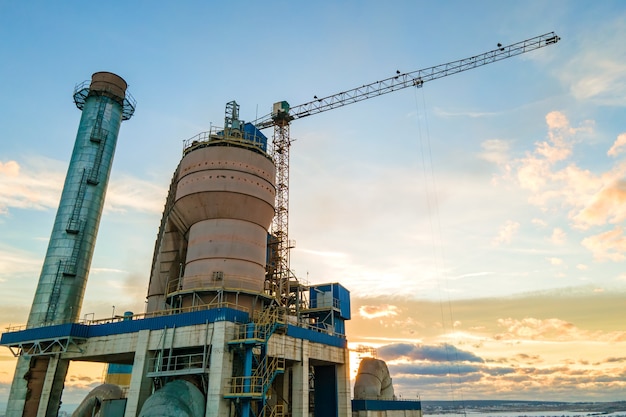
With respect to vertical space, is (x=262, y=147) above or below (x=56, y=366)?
above

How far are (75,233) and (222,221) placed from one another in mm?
19564

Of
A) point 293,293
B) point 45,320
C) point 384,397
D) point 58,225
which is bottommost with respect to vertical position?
point 384,397

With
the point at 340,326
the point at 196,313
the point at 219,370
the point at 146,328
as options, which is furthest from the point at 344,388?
the point at 146,328

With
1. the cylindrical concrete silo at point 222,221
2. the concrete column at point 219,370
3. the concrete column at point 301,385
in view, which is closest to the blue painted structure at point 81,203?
the cylindrical concrete silo at point 222,221

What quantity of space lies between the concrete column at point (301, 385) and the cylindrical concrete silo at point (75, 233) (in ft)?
66.7

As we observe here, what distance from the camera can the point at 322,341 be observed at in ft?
124

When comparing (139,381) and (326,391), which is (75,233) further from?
(326,391)

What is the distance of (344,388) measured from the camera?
3994 centimetres

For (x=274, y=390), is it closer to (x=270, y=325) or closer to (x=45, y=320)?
(x=270, y=325)

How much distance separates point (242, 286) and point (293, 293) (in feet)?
48.9

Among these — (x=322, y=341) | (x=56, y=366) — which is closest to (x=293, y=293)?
(x=322, y=341)

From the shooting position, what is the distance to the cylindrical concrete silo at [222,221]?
3656 cm

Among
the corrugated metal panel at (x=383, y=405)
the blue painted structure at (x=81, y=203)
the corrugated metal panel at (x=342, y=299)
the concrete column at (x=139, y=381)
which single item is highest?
the blue painted structure at (x=81, y=203)

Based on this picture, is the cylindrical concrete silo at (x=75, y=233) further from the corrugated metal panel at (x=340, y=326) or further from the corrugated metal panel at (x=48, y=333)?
the corrugated metal panel at (x=340, y=326)
